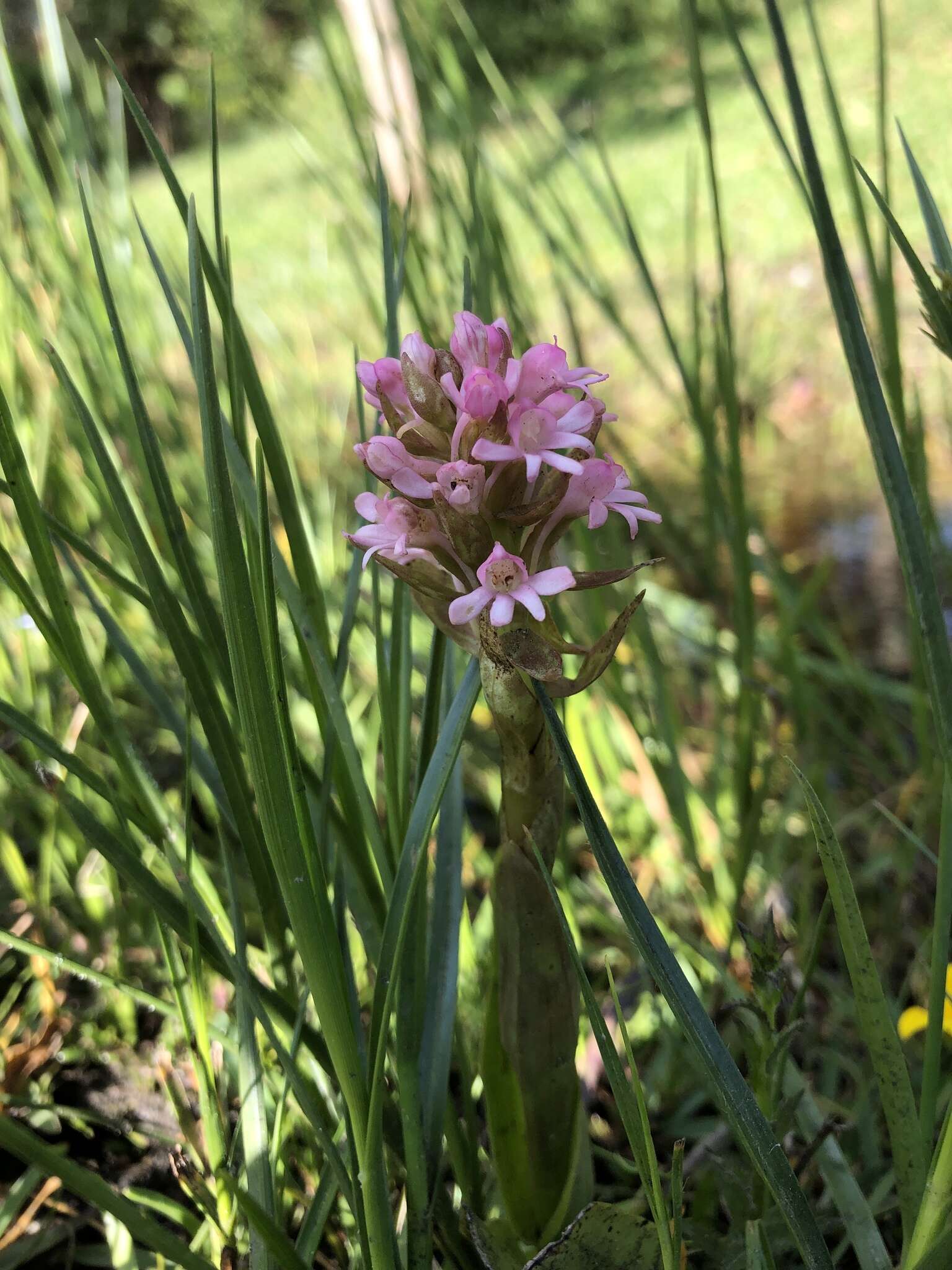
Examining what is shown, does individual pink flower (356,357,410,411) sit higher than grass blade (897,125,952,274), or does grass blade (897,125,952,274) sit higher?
grass blade (897,125,952,274)

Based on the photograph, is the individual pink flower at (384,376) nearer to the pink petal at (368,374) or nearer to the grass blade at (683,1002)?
the pink petal at (368,374)

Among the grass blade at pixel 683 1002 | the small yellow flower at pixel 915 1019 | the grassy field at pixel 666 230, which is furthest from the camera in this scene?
the grassy field at pixel 666 230

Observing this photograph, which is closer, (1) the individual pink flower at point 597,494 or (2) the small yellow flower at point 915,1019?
(1) the individual pink flower at point 597,494

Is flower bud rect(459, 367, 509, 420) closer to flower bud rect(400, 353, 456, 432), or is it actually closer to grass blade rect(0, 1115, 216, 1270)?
flower bud rect(400, 353, 456, 432)

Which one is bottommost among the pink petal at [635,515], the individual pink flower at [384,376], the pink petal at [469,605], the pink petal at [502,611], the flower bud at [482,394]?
the pink petal at [502,611]

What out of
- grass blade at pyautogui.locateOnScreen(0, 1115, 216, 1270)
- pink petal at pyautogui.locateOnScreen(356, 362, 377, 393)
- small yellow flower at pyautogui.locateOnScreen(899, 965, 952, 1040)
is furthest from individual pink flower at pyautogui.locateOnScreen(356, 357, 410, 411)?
small yellow flower at pyautogui.locateOnScreen(899, 965, 952, 1040)

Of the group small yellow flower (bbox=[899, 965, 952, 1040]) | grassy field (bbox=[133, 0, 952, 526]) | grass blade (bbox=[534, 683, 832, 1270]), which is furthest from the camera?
grassy field (bbox=[133, 0, 952, 526])

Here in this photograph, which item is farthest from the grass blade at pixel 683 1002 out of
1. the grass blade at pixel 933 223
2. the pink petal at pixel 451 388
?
the grass blade at pixel 933 223

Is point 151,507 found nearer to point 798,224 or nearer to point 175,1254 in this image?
point 175,1254

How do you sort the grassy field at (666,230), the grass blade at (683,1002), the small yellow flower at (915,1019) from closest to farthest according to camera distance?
the grass blade at (683,1002) → the small yellow flower at (915,1019) → the grassy field at (666,230)

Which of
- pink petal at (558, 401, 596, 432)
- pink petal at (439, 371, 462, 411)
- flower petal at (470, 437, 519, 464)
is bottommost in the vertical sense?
flower petal at (470, 437, 519, 464)
